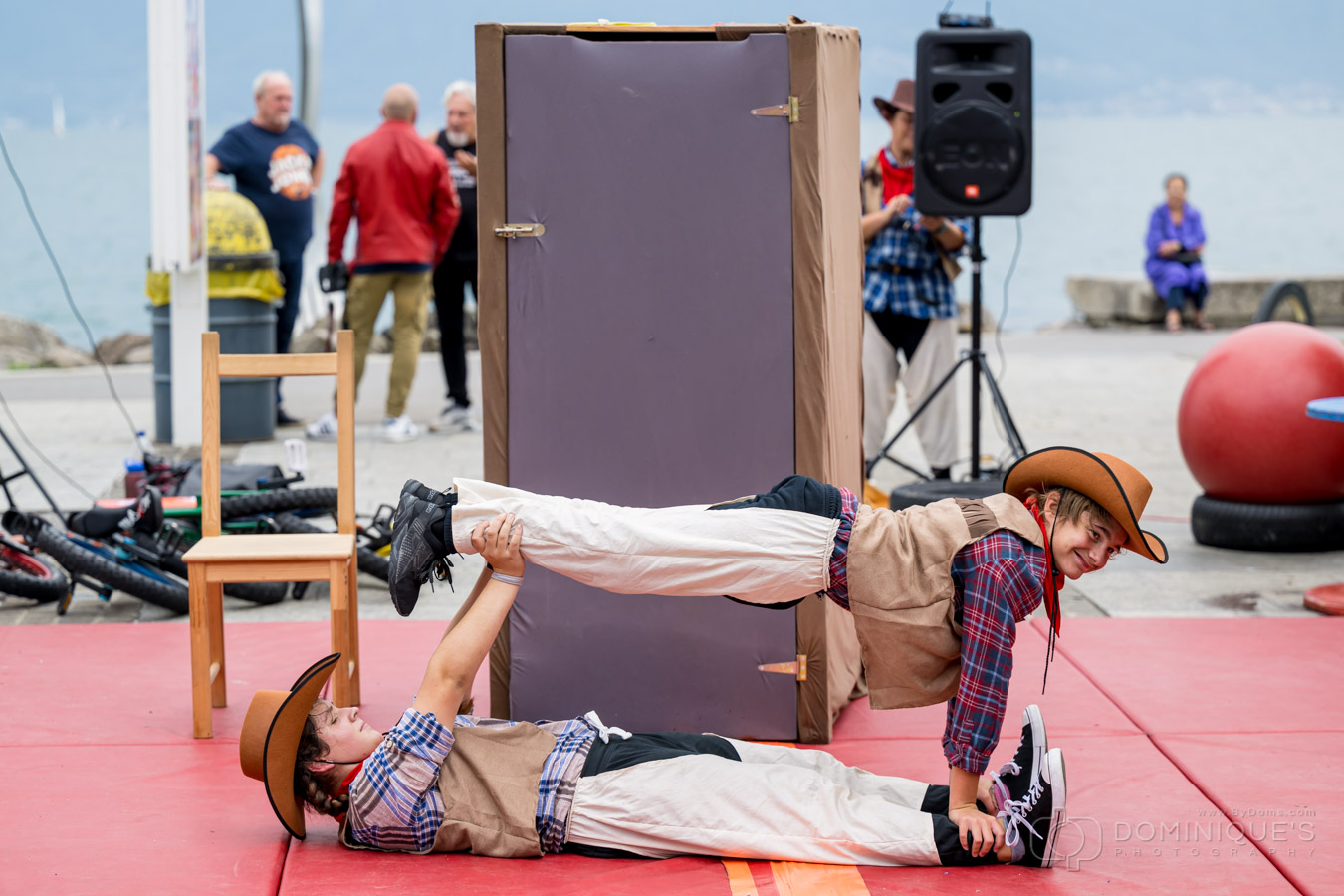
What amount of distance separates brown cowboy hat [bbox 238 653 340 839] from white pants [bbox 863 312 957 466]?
4.17 m

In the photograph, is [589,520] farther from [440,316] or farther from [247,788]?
[440,316]

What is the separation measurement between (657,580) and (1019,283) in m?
51.7

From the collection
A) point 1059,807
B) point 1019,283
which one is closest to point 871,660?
point 1059,807

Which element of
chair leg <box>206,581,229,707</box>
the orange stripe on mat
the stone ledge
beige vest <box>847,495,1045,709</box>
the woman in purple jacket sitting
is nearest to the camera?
the orange stripe on mat

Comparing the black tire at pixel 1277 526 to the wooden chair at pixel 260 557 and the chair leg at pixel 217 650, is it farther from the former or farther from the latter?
the chair leg at pixel 217 650

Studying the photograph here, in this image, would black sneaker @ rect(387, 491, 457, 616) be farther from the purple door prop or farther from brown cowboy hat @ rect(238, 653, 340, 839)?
the purple door prop

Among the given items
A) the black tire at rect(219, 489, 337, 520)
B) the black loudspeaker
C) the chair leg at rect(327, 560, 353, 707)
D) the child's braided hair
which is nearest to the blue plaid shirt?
the black loudspeaker

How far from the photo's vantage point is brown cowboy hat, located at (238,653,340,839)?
3.04 m

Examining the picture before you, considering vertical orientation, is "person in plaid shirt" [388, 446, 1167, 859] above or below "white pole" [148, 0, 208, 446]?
below

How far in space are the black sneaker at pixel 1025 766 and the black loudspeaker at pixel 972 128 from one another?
338cm

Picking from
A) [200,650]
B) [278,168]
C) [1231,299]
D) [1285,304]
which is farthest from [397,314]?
[1231,299]

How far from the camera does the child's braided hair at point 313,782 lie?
3.16 metres

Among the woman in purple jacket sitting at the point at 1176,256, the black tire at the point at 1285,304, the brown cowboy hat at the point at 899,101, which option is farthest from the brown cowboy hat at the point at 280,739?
the woman in purple jacket sitting at the point at 1176,256

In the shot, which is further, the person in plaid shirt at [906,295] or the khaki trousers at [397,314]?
the khaki trousers at [397,314]
